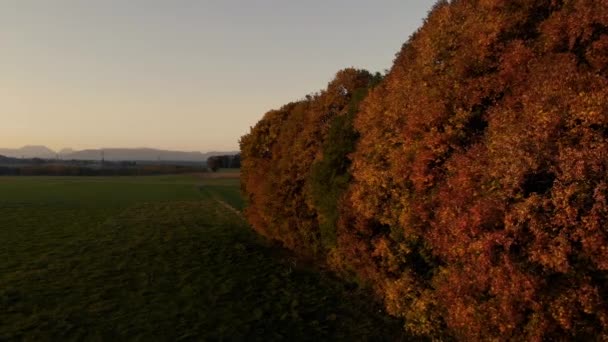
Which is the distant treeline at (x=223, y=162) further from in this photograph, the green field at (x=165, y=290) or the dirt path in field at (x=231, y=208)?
the green field at (x=165, y=290)

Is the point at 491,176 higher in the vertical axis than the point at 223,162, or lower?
lower

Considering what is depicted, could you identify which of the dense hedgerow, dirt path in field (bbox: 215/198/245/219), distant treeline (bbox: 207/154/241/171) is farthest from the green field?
distant treeline (bbox: 207/154/241/171)

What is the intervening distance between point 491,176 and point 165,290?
16351 mm

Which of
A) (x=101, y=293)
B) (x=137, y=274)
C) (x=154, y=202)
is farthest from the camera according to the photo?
(x=154, y=202)

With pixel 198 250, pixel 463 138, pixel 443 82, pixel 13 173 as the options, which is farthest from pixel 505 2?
pixel 13 173

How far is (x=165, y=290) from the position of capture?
875 inches

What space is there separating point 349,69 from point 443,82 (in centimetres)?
1407

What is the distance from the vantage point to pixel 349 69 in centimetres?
2838

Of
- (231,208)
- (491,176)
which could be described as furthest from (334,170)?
(231,208)

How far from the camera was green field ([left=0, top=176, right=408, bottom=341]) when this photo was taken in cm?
1725

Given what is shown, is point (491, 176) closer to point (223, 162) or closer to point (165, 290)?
point (165, 290)

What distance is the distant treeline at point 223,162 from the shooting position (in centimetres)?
17462

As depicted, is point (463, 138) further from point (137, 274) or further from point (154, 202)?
point (154, 202)

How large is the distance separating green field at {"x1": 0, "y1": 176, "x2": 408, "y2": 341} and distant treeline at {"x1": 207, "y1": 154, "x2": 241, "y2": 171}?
440ft
